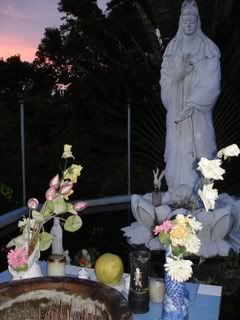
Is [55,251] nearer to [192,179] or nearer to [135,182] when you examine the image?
[192,179]

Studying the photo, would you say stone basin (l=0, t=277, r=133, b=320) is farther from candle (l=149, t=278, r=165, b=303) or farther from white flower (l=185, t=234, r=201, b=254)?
candle (l=149, t=278, r=165, b=303)

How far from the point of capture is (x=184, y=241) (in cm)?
228

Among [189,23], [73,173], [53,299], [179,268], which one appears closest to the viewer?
[53,299]

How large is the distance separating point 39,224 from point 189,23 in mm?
4213

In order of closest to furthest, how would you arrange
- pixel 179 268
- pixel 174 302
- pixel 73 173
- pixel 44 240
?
pixel 179 268
pixel 174 302
pixel 73 173
pixel 44 240

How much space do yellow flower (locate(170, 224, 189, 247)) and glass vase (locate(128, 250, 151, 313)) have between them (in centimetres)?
38

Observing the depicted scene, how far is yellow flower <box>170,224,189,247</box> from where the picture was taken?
2.27 meters

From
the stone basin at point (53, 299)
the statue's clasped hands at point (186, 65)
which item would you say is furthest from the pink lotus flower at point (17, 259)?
the statue's clasped hands at point (186, 65)

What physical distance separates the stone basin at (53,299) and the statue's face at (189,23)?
15.1 ft

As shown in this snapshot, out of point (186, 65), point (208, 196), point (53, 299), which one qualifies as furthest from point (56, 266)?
point (186, 65)

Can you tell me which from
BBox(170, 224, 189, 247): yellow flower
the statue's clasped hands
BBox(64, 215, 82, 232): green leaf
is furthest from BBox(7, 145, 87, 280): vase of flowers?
the statue's clasped hands

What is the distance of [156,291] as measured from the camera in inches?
107

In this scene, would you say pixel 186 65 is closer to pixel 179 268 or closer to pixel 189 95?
pixel 189 95

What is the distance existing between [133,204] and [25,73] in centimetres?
1040
